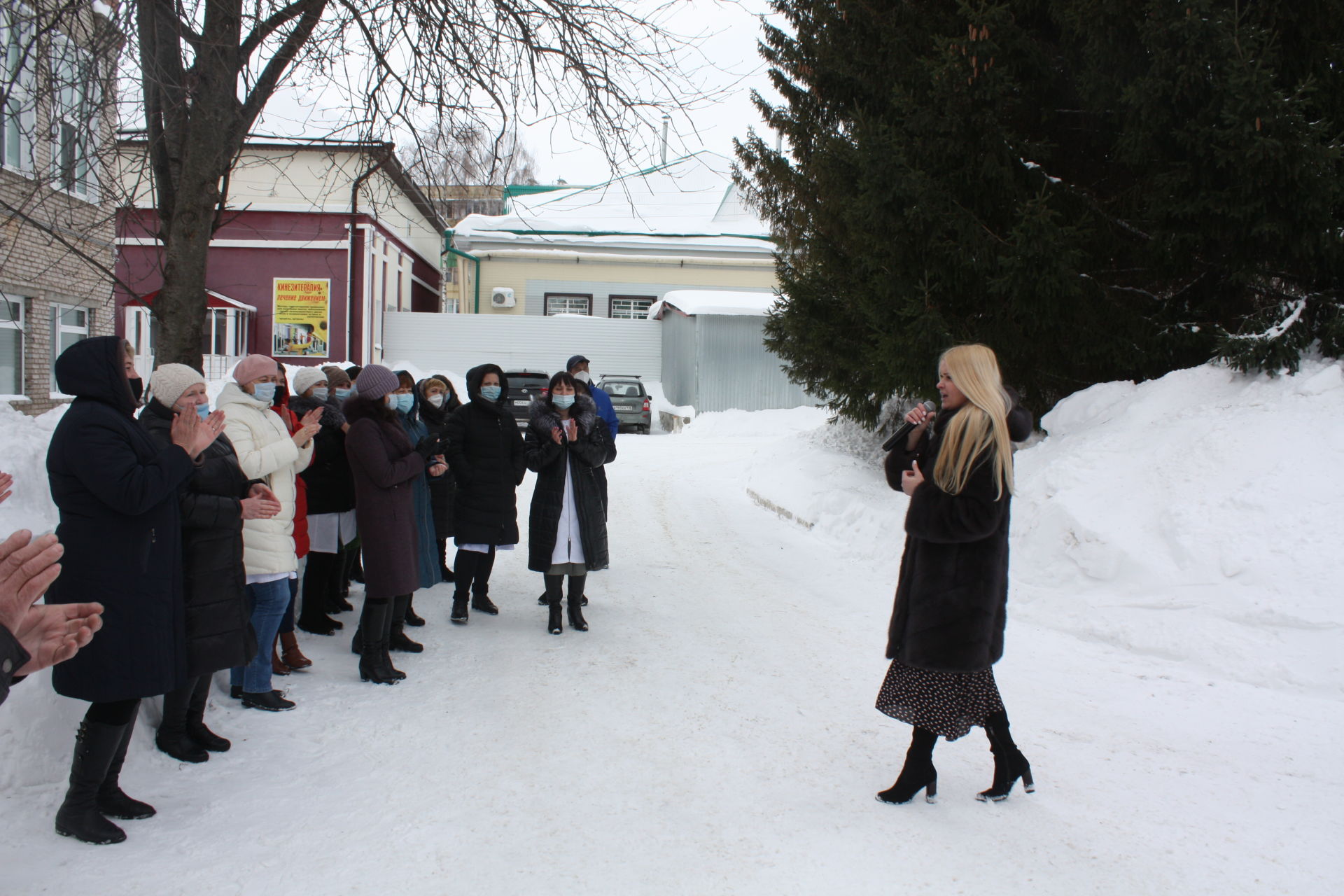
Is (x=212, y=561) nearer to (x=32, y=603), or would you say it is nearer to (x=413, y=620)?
(x=32, y=603)

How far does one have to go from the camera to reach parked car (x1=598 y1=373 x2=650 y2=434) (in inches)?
918

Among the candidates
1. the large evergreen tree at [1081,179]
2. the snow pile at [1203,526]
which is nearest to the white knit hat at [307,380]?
the large evergreen tree at [1081,179]

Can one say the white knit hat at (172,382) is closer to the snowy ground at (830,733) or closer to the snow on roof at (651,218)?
the snowy ground at (830,733)

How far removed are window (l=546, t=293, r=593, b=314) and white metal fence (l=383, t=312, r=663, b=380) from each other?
4489mm

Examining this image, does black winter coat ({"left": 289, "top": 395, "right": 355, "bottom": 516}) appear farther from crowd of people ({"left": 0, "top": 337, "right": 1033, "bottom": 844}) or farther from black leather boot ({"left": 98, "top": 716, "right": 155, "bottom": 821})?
black leather boot ({"left": 98, "top": 716, "right": 155, "bottom": 821})

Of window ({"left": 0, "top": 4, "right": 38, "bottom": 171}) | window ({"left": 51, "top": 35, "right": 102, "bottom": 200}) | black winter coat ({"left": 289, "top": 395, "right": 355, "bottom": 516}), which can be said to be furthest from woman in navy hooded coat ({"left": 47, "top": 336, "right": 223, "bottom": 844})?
black winter coat ({"left": 289, "top": 395, "right": 355, "bottom": 516})

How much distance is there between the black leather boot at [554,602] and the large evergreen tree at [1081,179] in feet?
13.4

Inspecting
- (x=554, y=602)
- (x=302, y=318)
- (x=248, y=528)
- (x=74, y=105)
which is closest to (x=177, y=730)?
(x=248, y=528)

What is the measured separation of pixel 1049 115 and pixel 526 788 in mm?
7679

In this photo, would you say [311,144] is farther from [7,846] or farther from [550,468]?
[7,846]

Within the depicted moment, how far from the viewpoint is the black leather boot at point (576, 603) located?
6.45m

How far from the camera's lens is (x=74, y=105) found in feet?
17.9

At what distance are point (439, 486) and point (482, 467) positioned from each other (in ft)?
1.70

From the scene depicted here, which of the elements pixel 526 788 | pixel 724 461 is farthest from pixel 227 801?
pixel 724 461
